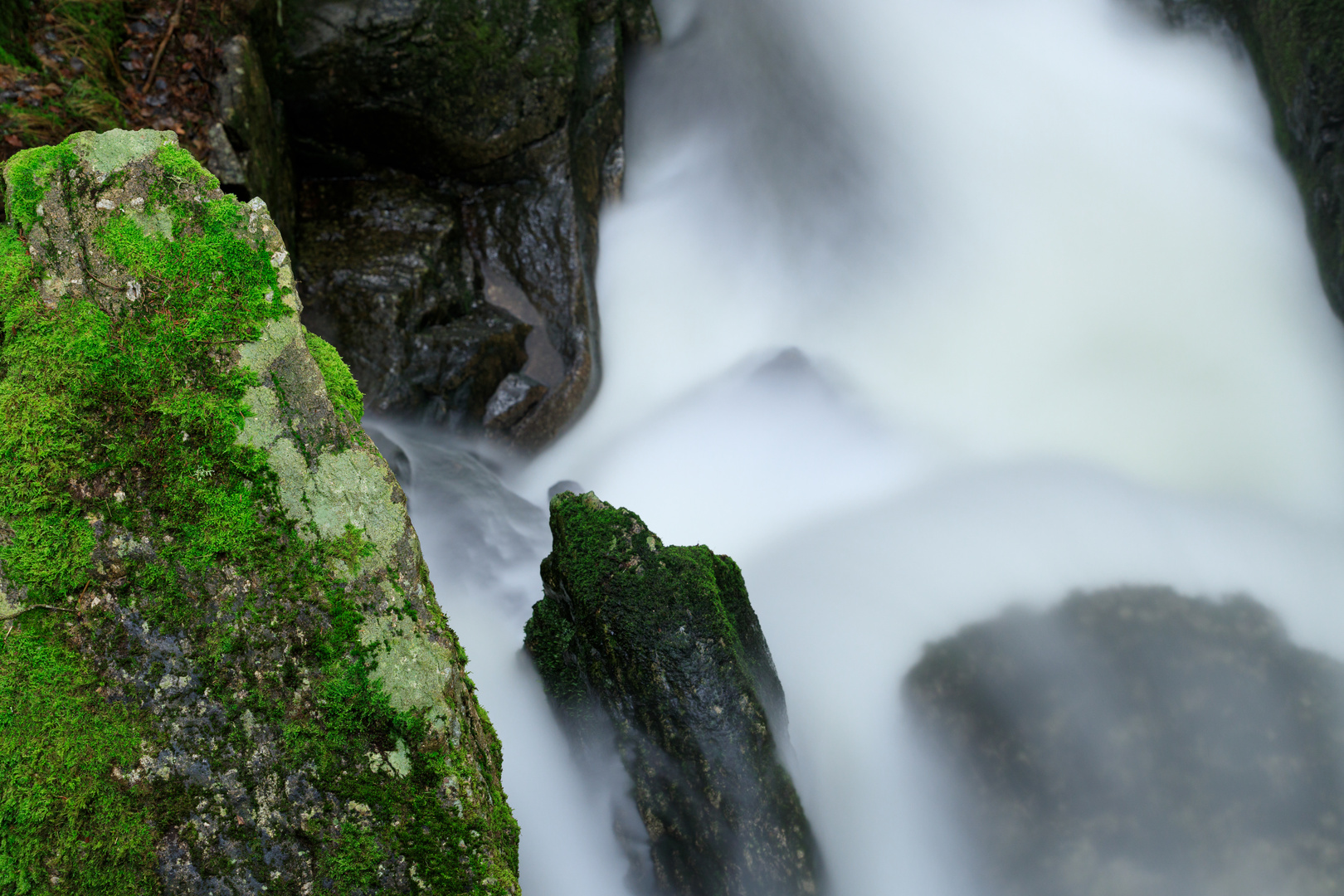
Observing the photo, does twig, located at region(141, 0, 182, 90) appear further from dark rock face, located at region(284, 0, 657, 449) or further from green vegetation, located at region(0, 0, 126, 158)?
dark rock face, located at region(284, 0, 657, 449)

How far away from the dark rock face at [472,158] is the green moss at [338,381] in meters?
3.39

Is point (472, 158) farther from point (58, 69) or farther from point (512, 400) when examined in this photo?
point (58, 69)

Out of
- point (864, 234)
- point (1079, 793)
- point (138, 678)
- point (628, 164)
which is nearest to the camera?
point (138, 678)

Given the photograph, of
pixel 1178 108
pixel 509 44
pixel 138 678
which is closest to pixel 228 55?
pixel 509 44

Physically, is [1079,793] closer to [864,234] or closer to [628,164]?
[864,234]

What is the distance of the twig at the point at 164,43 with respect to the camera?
5.61 metres

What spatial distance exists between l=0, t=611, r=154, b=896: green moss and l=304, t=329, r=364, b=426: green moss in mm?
1115

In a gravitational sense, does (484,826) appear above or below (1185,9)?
below

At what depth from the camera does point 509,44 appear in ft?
23.0

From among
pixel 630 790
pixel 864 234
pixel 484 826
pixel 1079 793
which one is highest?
pixel 864 234

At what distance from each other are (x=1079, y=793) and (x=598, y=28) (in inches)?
295

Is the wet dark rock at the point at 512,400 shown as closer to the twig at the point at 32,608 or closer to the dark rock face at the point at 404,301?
the dark rock face at the point at 404,301

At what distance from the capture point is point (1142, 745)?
483 cm

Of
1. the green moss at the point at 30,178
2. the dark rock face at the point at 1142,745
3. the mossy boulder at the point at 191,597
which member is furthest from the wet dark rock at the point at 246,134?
the dark rock face at the point at 1142,745
